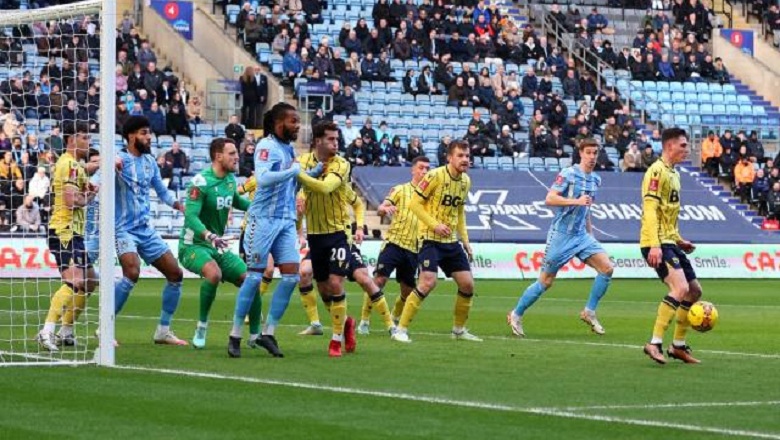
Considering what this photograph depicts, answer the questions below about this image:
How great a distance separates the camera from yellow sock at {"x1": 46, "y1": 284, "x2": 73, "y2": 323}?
56.7 feet

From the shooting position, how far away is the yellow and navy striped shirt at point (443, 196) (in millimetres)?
19344

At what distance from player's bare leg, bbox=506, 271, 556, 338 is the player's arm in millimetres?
5027

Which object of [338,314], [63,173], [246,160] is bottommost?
[246,160]

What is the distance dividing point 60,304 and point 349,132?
25393 millimetres

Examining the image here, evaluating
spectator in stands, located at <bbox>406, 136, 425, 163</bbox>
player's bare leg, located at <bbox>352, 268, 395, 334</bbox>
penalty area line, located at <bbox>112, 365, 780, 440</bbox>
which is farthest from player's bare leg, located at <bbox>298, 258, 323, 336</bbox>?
spectator in stands, located at <bbox>406, 136, 425, 163</bbox>

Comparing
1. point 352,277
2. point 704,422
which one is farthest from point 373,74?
point 704,422

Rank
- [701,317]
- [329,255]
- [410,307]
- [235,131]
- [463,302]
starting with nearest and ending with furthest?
[701,317] → [329,255] → [410,307] → [463,302] → [235,131]

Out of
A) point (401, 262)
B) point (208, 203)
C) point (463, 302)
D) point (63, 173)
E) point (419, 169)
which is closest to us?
point (208, 203)

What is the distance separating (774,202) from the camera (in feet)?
152

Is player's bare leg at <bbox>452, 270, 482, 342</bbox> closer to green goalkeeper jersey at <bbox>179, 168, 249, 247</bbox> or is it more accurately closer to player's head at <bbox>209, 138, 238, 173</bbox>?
green goalkeeper jersey at <bbox>179, 168, 249, 247</bbox>

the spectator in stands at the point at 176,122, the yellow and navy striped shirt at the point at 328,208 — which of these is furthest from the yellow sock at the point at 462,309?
the spectator in stands at the point at 176,122

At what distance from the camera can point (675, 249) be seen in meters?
15.9

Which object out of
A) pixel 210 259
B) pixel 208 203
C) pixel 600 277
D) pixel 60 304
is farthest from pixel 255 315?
pixel 600 277

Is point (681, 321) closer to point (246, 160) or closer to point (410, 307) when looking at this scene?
point (410, 307)
